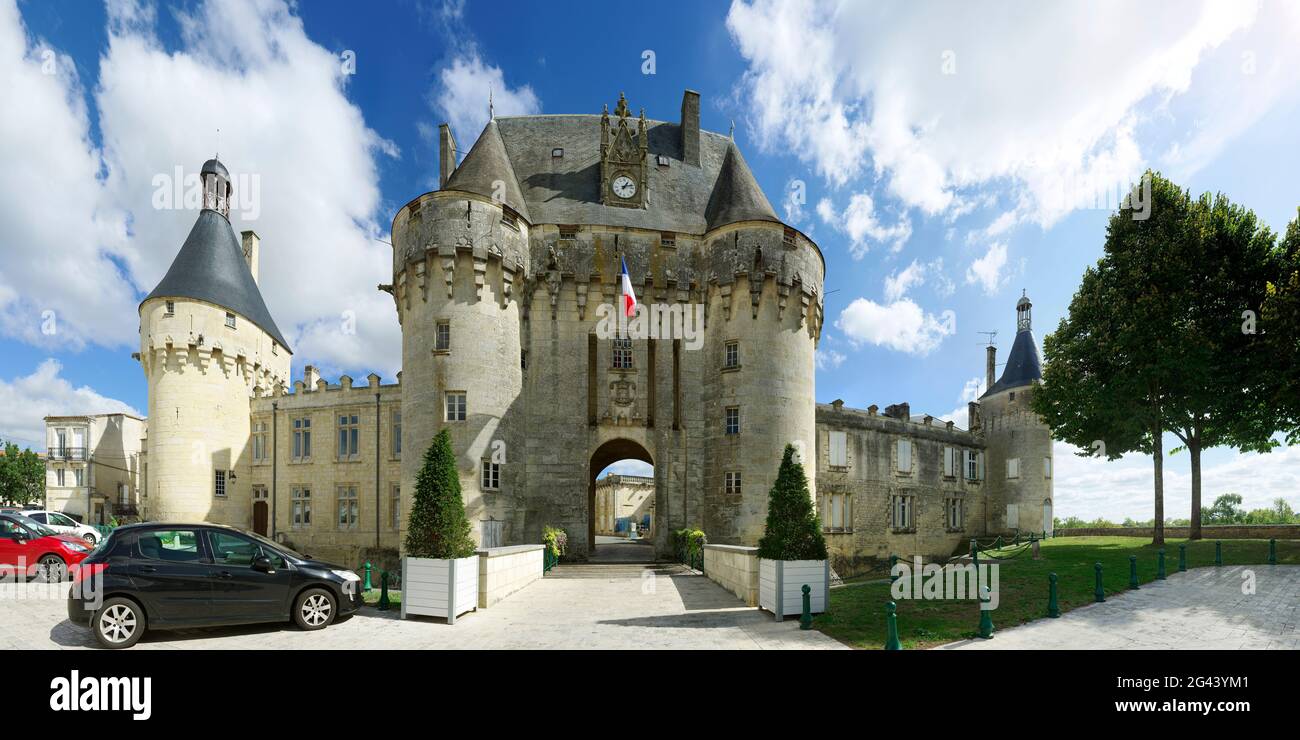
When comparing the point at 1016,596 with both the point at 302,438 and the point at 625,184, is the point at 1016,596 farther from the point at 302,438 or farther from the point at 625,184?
the point at 302,438

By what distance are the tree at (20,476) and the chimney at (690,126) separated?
1983 inches

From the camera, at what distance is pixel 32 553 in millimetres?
14938

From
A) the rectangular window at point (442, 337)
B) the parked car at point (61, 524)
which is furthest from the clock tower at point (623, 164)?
the parked car at point (61, 524)

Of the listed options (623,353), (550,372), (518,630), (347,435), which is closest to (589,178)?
(623,353)

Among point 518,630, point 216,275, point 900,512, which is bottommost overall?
point 900,512

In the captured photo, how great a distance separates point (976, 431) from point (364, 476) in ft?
119

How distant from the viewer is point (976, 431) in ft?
129

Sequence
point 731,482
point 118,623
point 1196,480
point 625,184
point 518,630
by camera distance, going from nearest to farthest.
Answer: point 118,623 < point 518,630 < point 1196,480 < point 731,482 < point 625,184

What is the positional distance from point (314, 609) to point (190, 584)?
5.76 feet

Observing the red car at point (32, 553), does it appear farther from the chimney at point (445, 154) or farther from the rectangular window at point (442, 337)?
the chimney at point (445, 154)

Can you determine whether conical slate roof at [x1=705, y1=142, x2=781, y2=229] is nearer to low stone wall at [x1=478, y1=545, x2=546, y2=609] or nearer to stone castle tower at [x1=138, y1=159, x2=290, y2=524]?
low stone wall at [x1=478, y1=545, x2=546, y2=609]

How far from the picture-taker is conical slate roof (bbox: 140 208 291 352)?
3028cm
